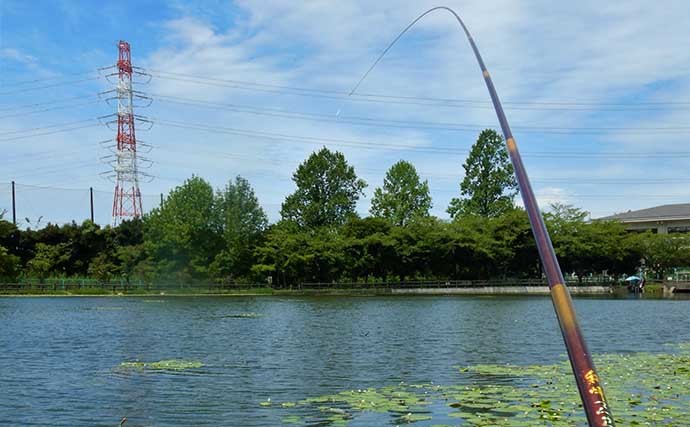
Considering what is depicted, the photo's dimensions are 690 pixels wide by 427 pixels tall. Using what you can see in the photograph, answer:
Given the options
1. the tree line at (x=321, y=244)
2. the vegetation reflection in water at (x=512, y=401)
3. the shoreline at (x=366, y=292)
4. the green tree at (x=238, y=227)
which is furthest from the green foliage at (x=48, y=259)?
the vegetation reflection in water at (x=512, y=401)

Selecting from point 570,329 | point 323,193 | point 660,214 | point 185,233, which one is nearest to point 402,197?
point 323,193

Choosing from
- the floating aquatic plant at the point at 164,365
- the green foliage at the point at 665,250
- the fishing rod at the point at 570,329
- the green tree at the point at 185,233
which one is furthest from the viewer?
the green foliage at the point at 665,250

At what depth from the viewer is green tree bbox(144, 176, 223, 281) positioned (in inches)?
2854

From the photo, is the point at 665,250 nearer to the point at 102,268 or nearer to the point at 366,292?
the point at 366,292

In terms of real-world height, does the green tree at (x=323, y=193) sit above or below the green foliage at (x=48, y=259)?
above

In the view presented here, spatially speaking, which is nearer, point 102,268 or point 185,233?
point 185,233

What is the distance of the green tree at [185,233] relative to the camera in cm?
7250

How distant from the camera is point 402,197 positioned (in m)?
87.4

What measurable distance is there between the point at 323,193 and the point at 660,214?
53871 millimetres

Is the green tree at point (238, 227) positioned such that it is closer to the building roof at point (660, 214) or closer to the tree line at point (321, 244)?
the tree line at point (321, 244)

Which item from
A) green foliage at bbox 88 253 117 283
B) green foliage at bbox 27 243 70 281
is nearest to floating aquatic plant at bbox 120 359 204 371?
green foliage at bbox 88 253 117 283

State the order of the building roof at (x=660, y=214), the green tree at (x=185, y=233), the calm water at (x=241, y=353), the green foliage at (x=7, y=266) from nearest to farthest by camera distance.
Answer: the calm water at (x=241, y=353)
the green foliage at (x=7, y=266)
the green tree at (x=185, y=233)
the building roof at (x=660, y=214)

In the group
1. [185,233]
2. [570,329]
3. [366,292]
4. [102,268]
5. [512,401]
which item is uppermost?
[185,233]

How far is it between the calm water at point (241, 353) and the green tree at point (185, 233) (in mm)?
34644
